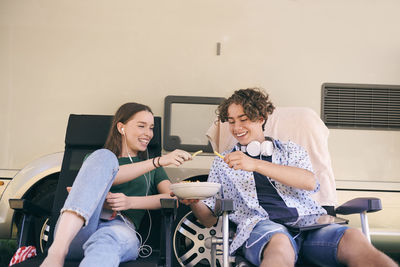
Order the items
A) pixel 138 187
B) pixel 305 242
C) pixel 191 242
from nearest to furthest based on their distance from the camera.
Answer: pixel 305 242 < pixel 138 187 < pixel 191 242

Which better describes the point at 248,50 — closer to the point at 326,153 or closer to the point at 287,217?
the point at 326,153

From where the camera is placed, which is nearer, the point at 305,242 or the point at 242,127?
the point at 305,242

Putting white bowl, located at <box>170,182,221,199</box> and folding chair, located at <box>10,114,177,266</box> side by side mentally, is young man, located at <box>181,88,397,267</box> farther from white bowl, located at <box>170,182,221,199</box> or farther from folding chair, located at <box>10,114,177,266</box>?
folding chair, located at <box>10,114,177,266</box>

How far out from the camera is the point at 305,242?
7.54 ft

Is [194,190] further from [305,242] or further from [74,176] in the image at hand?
[74,176]

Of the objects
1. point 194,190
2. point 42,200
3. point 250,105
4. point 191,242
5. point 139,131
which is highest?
point 250,105

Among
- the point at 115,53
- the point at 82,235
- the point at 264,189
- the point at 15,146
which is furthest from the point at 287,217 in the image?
the point at 15,146

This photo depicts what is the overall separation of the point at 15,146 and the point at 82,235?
149 cm

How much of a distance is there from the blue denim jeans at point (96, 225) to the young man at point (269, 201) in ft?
1.24

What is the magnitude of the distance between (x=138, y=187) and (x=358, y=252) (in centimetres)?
131

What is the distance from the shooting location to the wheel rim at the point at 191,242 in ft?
10.7

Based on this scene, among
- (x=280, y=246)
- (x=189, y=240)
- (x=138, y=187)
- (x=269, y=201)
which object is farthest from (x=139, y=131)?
(x=280, y=246)

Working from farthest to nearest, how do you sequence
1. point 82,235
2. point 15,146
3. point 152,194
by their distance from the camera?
point 15,146 < point 152,194 < point 82,235

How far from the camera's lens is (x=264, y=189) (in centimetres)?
251
